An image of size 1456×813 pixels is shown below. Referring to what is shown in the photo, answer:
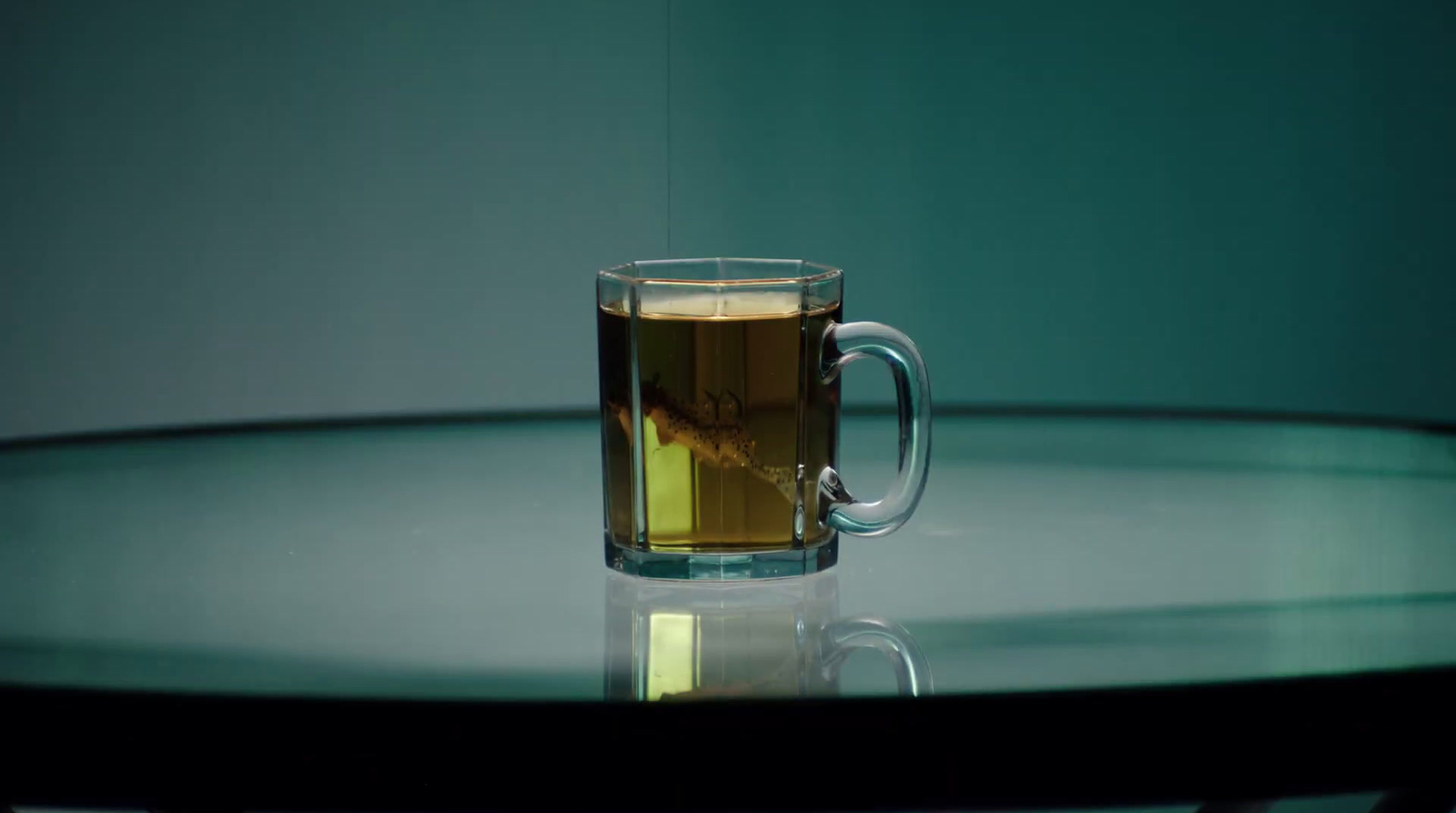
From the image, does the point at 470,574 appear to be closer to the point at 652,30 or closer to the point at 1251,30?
the point at 652,30

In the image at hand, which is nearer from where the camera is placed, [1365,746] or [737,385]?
[1365,746]

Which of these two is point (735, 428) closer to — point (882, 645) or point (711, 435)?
point (711, 435)

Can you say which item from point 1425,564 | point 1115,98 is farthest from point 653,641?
point 1115,98

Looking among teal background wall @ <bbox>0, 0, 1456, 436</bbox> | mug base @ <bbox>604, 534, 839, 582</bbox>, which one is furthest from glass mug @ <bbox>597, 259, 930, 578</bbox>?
teal background wall @ <bbox>0, 0, 1456, 436</bbox>

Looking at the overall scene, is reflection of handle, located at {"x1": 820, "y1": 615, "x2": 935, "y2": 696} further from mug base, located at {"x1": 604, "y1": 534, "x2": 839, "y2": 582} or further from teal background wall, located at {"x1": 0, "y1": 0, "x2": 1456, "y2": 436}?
teal background wall, located at {"x1": 0, "y1": 0, "x2": 1456, "y2": 436}

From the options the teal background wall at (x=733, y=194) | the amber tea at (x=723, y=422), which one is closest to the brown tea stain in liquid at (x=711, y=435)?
the amber tea at (x=723, y=422)

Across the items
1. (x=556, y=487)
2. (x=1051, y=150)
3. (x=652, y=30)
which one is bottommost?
(x=556, y=487)
